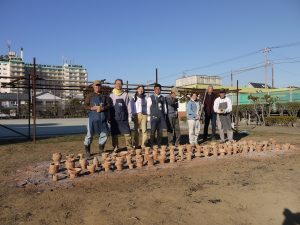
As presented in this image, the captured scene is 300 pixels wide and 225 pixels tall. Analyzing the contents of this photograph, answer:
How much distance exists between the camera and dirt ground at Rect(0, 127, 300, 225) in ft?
12.6

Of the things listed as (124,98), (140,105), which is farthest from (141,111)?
(124,98)

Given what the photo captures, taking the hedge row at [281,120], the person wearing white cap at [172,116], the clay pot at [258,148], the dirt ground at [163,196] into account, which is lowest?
the dirt ground at [163,196]

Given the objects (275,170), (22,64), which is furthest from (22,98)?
(275,170)

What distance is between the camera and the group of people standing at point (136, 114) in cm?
767

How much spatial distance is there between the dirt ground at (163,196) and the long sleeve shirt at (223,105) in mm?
3467

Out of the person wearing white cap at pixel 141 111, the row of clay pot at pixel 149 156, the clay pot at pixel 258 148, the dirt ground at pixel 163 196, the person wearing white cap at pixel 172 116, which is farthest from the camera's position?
the person wearing white cap at pixel 172 116

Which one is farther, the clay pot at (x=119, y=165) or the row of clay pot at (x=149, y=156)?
the clay pot at (x=119, y=165)

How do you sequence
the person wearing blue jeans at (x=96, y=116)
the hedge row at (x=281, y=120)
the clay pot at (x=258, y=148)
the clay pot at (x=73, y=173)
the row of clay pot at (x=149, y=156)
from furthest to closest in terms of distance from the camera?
the hedge row at (x=281, y=120) → the clay pot at (x=258, y=148) → the person wearing blue jeans at (x=96, y=116) → the row of clay pot at (x=149, y=156) → the clay pot at (x=73, y=173)

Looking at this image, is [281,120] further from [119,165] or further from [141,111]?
[119,165]

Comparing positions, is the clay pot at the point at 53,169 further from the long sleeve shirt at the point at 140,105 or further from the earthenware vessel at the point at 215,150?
the earthenware vessel at the point at 215,150

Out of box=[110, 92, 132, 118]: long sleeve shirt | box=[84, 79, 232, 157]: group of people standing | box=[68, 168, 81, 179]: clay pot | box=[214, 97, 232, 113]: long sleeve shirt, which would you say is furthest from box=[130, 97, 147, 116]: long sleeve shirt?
box=[68, 168, 81, 179]: clay pot

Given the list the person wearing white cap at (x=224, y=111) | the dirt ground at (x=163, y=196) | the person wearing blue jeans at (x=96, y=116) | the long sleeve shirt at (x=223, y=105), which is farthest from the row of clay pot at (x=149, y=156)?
the long sleeve shirt at (x=223, y=105)

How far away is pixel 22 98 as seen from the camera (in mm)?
66688

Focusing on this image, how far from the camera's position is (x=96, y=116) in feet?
25.0
